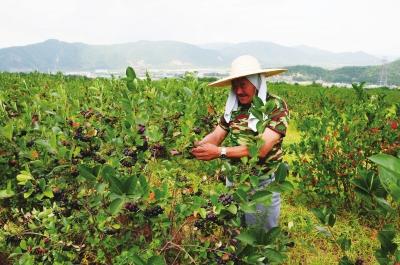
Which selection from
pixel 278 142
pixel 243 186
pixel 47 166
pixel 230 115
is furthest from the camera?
pixel 230 115

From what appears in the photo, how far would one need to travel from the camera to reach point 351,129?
4.84 meters

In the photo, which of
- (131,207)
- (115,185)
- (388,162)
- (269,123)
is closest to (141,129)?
(131,207)

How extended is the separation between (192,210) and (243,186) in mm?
300

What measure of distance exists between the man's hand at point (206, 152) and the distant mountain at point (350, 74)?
17588cm

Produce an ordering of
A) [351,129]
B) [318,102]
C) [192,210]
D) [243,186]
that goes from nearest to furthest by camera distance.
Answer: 1. [243,186]
2. [192,210]
3. [351,129]
4. [318,102]

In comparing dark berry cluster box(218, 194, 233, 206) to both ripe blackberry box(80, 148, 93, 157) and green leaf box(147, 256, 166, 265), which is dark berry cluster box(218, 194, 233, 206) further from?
ripe blackberry box(80, 148, 93, 157)

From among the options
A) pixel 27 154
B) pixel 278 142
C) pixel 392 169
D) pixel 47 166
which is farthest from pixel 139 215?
pixel 392 169

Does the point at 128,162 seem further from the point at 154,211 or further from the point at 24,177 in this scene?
the point at 24,177

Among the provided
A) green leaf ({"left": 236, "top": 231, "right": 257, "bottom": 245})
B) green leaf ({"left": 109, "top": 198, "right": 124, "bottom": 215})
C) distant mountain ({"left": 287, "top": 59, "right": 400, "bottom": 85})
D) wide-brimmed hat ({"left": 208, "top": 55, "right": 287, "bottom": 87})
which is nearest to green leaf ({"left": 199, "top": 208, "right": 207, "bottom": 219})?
green leaf ({"left": 236, "top": 231, "right": 257, "bottom": 245})

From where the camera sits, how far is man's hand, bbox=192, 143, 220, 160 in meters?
2.29

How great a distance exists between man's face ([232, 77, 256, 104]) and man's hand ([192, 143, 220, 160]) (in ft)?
2.00

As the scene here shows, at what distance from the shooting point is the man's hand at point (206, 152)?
229cm

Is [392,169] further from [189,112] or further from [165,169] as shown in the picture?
[189,112]

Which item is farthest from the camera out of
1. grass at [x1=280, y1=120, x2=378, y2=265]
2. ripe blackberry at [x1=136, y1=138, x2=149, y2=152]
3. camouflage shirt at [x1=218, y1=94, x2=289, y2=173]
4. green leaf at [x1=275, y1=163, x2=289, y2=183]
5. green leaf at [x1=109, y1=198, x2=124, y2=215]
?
grass at [x1=280, y1=120, x2=378, y2=265]
